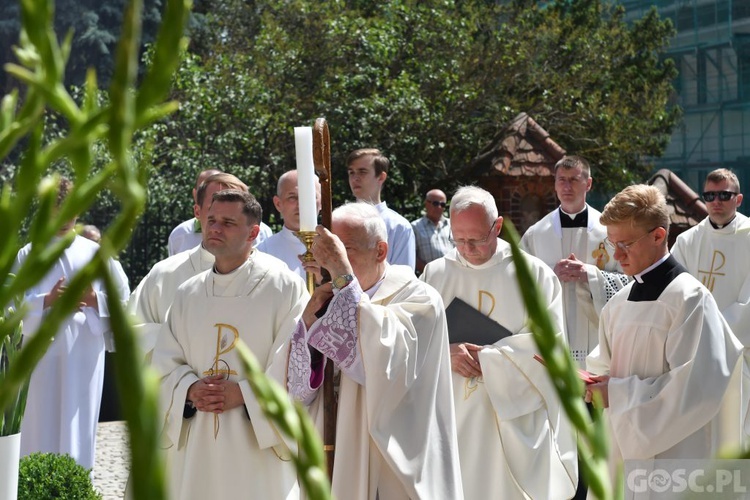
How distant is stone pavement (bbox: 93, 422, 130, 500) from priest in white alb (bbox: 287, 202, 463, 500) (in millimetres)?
2875

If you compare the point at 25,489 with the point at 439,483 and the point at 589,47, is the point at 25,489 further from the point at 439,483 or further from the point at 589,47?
the point at 589,47

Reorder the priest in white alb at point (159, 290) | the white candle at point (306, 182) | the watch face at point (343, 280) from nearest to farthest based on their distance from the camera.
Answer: the white candle at point (306, 182) → the watch face at point (343, 280) → the priest in white alb at point (159, 290)

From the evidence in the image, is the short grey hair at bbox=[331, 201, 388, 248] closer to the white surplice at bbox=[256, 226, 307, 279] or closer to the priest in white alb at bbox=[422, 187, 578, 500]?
the priest in white alb at bbox=[422, 187, 578, 500]

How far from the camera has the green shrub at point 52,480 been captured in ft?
15.1

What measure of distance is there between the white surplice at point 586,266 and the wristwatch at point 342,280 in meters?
2.98

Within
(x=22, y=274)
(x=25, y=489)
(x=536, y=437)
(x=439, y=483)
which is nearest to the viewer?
(x=22, y=274)

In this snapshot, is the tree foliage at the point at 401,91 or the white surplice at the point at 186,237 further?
the tree foliage at the point at 401,91

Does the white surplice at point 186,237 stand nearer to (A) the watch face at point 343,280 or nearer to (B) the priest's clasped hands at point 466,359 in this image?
(B) the priest's clasped hands at point 466,359

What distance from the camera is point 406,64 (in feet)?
51.2

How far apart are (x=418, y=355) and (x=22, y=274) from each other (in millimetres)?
3519

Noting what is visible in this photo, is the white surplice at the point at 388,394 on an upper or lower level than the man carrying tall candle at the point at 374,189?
lower

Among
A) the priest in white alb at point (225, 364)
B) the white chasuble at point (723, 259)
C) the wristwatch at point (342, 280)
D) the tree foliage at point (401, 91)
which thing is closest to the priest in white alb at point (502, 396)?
the priest in white alb at point (225, 364)

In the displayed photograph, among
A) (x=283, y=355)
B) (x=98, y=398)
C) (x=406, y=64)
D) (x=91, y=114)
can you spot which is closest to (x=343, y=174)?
(x=406, y=64)

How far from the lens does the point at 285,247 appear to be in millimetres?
6535
